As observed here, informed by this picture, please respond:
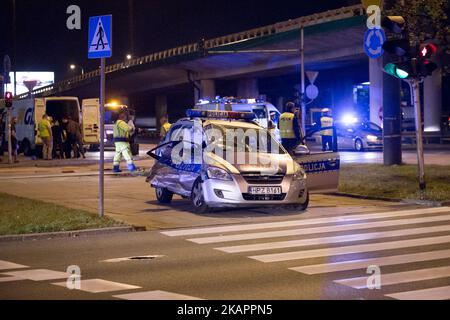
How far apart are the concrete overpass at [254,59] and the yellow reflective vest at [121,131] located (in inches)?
780

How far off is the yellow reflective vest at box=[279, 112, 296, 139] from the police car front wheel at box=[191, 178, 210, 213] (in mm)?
7036

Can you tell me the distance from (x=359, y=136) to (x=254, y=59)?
2378 centimetres

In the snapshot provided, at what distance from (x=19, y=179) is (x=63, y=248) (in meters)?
12.9

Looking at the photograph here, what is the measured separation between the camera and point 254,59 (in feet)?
202

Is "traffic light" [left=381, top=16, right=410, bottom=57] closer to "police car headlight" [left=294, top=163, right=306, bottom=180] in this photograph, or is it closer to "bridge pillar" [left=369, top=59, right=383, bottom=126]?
"police car headlight" [left=294, top=163, right=306, bottom=180]

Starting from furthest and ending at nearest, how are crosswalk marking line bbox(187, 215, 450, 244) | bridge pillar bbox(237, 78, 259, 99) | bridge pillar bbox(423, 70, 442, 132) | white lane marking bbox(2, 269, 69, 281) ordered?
bridge pillar bbox(237, 78, 259, 99) < bridge pillar bbox(423, 70, 442, 132) < crosswalk marking line bbox(187, 215, 450, 244) < white lane marking bbox(2, 269, 69, 281)

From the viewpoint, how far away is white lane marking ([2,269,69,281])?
9.33 meters

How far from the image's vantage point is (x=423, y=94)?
183ft

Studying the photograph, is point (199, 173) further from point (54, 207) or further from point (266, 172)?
point (54, 207)

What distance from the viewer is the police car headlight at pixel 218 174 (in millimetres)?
14806

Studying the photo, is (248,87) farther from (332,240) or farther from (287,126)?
(332,240)

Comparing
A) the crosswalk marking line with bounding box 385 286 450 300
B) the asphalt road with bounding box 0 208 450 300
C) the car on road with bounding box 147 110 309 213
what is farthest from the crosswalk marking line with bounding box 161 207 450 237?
the crosswalk marking line with bounding box 385 286 450 300

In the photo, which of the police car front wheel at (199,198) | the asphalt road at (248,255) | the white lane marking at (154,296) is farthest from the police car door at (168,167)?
the white lane marking at (154,296)
